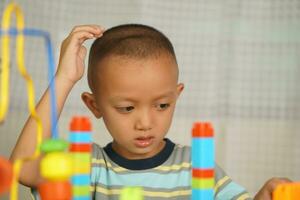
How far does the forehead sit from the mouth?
64mm

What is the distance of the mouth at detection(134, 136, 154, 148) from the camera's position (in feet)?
2.60

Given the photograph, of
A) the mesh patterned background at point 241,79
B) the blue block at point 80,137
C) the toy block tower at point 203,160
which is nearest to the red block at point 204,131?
the toy block tower at point 203,160

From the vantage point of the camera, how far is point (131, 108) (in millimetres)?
780

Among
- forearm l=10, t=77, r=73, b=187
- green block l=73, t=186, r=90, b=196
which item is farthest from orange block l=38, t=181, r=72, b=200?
forearm l=10, t=77, r=73, b=187

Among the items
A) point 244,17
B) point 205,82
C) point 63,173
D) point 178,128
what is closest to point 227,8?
point 244,17

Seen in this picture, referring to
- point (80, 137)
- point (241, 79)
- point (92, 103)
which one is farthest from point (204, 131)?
point (241, 79)

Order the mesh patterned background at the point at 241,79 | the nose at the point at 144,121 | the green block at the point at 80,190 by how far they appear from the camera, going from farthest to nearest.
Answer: the mesh patterned background at the point at 241,79 < the nose at the point at 144,121 < the green block at the point at 80,190

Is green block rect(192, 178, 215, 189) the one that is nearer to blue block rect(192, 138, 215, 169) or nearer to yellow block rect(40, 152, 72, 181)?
blue block rect(192, 138, 215, 169)

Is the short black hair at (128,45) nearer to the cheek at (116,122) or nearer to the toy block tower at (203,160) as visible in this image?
the cheek at (116,122)

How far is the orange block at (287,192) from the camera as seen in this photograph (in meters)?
0.59

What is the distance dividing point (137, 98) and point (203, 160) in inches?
8.3

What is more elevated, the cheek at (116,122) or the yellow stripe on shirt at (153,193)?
the cheek at (116,122)

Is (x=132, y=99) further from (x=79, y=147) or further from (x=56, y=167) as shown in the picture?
(x=56, y=167)

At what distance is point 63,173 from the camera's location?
1.45 feet
